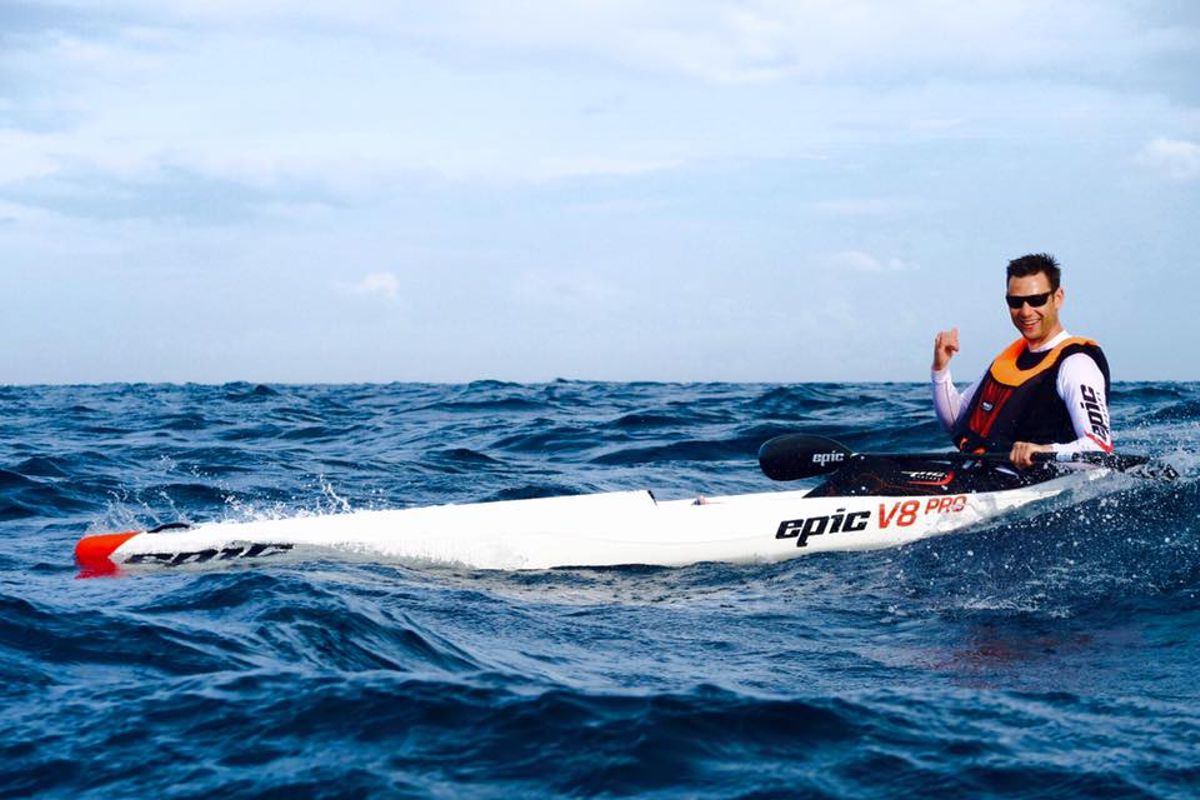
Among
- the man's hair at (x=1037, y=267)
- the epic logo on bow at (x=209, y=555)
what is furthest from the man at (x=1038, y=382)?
the epic logo on bow at (x=209, y=555)

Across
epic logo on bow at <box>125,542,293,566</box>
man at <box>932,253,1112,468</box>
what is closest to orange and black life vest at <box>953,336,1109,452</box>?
man at <box>932,253,1112,468</box>

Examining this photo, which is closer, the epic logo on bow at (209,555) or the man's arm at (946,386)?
the epic logo on bow at (209,555)

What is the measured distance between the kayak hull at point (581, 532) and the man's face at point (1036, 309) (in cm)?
95

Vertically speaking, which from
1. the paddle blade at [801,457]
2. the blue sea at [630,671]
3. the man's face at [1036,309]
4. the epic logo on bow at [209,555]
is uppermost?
the man's face at [1036,309]

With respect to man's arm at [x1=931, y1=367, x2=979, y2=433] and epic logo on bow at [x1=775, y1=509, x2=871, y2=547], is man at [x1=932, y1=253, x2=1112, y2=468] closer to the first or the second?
man's arm at [x1=931, y1=367, x2=979, y2=433]

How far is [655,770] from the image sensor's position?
3307mm

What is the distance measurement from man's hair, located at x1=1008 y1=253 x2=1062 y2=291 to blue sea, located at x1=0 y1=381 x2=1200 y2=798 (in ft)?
4.88

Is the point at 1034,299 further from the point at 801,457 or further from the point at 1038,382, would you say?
the point at 801,457

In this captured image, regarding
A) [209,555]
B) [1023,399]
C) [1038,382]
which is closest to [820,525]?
[1023,399]

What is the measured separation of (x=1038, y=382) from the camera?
696 cm

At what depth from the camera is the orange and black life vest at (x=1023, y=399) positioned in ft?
22.7

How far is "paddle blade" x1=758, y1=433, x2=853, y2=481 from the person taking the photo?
730cm

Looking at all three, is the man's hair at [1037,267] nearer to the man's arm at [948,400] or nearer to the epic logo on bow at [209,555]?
the man's arm at [948,400]

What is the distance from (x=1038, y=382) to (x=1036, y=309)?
445mm
